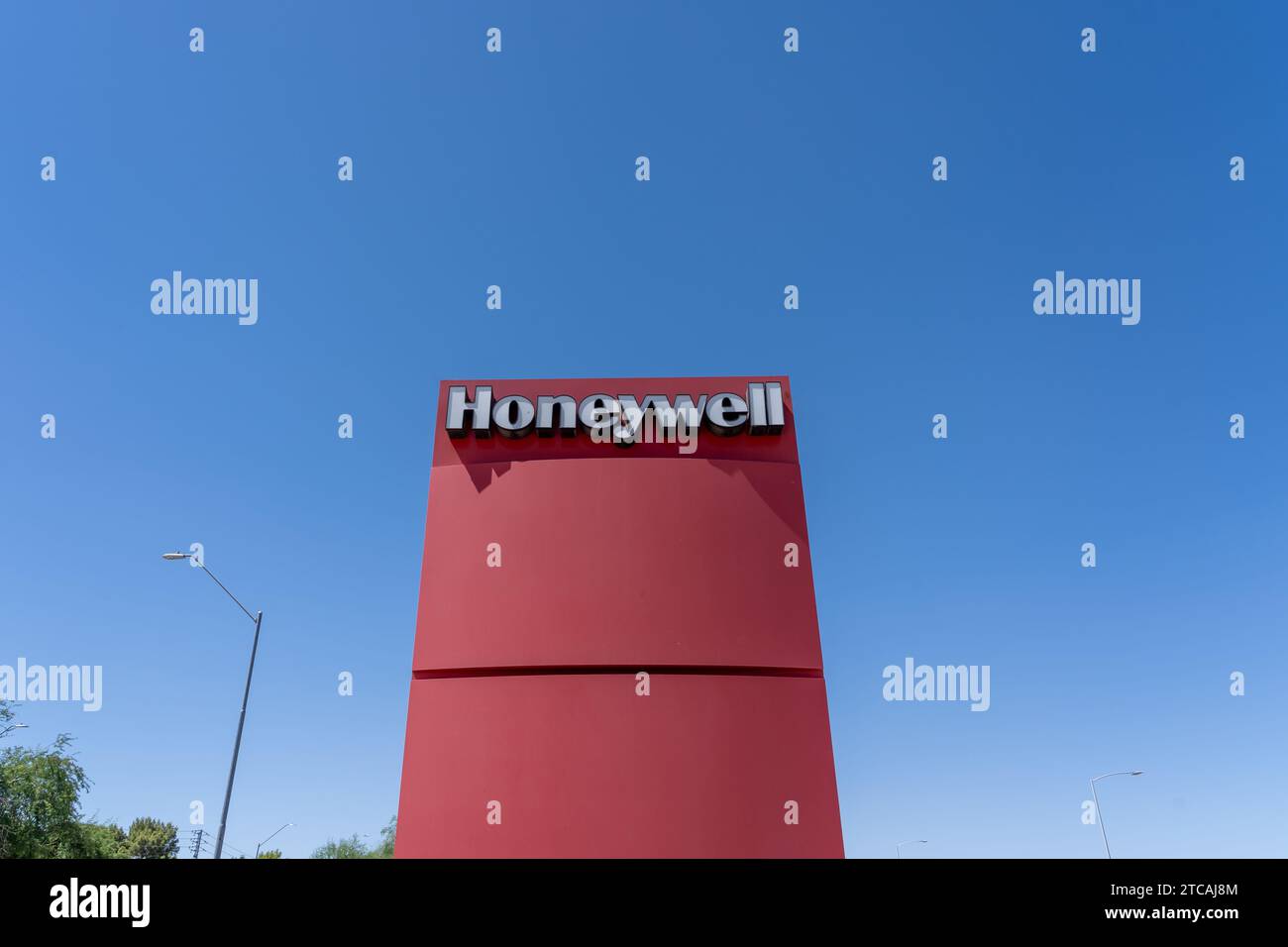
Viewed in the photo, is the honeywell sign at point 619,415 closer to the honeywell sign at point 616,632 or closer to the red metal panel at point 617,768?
the honeywell sign at point 616,632

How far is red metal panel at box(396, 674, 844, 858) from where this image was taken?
12.6 metres

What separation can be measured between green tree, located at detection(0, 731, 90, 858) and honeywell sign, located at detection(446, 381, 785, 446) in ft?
80.4

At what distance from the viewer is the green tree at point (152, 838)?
67438mm

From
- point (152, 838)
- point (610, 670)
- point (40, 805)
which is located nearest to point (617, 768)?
point (610, 670)

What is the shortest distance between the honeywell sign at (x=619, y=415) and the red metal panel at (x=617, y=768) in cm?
538

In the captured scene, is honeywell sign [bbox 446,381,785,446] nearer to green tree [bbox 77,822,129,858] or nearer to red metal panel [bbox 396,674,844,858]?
red metal panel [bbox 396,674,844,858]

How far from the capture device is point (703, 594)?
47.5 feet

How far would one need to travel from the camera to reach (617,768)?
13.0 metres

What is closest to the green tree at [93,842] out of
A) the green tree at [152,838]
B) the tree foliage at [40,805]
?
the tree foliage at [40,805]

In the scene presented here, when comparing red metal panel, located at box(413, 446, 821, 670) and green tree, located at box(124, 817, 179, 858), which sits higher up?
red metal panel, located at box(413, 446, 821, 670)

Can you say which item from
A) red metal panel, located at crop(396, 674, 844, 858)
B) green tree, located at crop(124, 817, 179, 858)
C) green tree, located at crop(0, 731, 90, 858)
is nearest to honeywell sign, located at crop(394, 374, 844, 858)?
red metal panel, located at crop(396, 674, 844, 858)

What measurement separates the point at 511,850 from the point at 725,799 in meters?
3.94
